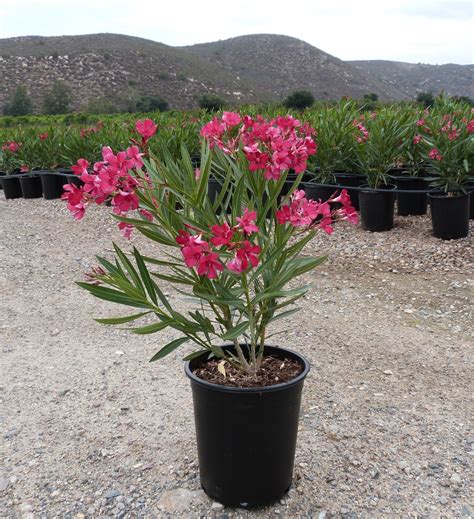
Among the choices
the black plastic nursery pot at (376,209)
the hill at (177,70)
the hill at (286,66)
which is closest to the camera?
the black plastic nursery pot at (376,209)

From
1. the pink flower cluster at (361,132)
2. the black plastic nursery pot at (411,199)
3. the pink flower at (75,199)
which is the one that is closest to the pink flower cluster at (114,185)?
the pink flower at (75,199)

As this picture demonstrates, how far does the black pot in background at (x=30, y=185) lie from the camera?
26.0 ft

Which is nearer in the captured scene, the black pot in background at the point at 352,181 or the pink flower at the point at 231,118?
the pink flower at the point at 231,118

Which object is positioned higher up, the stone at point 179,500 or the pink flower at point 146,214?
the pink flower at point 146,214

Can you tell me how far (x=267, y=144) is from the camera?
62.6 inches

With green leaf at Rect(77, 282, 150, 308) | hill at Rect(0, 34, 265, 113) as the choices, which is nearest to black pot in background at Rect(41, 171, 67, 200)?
green leaf at Rect(77, 282, 150, 308)

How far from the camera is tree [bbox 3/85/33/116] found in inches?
1673

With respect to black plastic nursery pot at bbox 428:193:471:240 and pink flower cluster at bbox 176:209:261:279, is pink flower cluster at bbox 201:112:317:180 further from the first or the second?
black plastic nursery pot at bbox 428:193:471:240

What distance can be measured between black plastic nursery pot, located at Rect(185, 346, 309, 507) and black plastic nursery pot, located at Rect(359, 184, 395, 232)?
10.6 feet

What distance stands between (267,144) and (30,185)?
699 cm

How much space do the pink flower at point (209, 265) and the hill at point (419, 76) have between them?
252 ft

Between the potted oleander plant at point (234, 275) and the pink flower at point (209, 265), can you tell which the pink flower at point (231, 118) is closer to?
the potted oleander plant at point (234, 275)

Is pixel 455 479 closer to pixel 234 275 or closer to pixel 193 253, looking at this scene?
pixel 234 275

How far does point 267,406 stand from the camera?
66.1 inches
